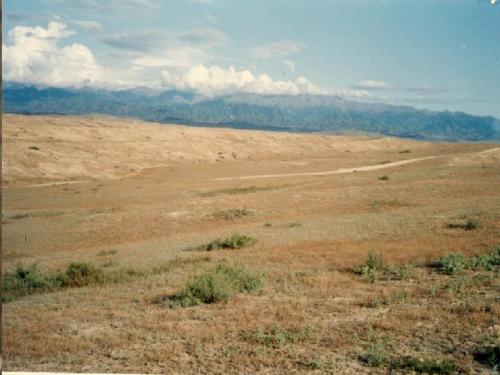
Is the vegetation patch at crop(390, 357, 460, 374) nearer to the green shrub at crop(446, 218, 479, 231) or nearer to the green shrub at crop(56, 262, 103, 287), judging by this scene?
the green shrub at crop(56, 262, 103, 287)

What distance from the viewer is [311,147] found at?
Result: 10638cm

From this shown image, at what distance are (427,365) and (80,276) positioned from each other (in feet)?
31.3

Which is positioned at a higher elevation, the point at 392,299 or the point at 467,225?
the point at 467,225

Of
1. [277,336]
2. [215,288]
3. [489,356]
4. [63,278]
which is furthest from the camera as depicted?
[63,278]

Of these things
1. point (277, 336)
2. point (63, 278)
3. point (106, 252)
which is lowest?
point (106, 252)

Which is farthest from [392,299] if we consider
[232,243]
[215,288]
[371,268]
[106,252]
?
[106,252]

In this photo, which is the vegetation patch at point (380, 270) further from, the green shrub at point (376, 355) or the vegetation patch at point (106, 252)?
the vegetation patch at point (106, 252)

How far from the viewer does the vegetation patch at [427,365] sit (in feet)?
19.9

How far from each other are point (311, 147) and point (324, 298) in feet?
325

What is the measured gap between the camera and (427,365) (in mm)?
6141

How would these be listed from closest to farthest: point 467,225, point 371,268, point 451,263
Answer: point 451,263
point 371,268
point 467,225

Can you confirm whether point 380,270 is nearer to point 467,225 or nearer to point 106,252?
point 467,225

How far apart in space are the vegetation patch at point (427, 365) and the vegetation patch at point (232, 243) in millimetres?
9056

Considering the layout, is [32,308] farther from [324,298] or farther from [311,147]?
[311,147]
